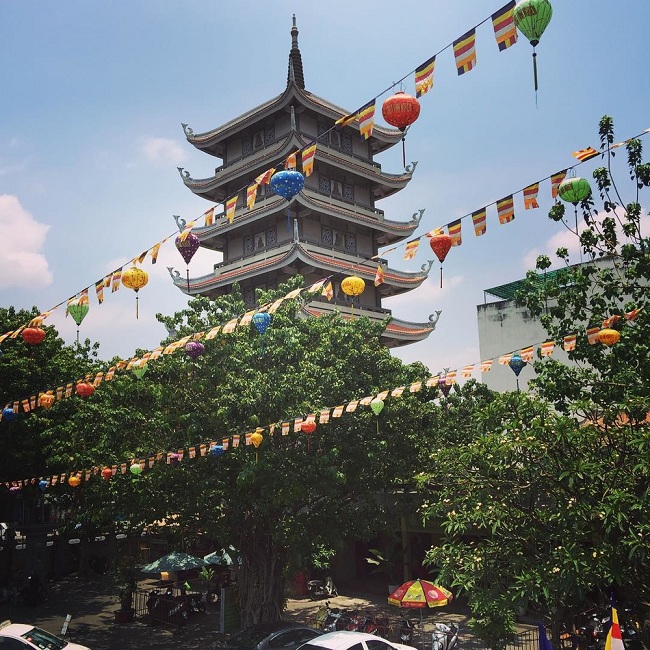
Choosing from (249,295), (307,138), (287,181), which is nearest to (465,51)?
(287,181)

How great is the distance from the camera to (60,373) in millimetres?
28000

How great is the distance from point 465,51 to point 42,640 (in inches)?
571

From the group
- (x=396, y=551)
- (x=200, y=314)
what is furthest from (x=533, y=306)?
(x=396, y=551)

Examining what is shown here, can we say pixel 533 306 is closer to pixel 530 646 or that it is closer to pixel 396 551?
pixel 530 646

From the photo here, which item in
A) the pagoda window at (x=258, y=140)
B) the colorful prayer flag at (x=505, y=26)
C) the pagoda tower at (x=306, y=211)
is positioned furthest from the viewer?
the pagoda window at (x=258, y=140)

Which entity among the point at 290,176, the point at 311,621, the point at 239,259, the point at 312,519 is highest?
the point at 239,259

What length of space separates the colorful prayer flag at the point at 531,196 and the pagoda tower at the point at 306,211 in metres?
22.1

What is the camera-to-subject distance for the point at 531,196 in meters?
11.8

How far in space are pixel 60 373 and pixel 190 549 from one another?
34.8ft

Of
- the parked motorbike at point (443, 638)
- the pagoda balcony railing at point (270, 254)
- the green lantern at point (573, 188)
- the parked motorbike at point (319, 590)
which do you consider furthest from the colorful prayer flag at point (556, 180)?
the pagoda balcony railing at point (270, 254)

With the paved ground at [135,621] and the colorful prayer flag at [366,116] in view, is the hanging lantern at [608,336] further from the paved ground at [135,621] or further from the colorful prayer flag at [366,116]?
the paved ground at [135,621]

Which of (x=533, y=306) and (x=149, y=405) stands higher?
(x=533, y=306)

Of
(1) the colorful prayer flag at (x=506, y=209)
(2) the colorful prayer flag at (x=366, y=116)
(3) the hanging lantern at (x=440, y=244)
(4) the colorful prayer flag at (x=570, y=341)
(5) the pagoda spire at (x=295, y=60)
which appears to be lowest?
(4) the colorful prayer flag at (x=570, y=341)

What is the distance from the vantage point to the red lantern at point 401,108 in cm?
1031
